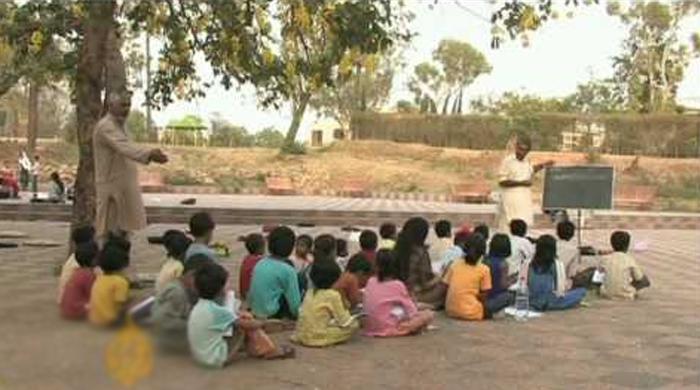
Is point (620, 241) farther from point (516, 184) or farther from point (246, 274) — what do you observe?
point (246, 274)

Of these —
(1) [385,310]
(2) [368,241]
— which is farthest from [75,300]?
(2) [368,241]

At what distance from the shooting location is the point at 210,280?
3830 mm

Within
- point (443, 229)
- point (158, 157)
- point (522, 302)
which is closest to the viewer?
point (158, 157)

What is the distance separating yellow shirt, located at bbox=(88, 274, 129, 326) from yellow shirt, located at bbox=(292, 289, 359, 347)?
3.42m

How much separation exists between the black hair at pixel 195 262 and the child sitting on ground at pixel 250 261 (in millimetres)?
1234

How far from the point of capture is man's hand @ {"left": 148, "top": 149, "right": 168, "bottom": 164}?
5.71 metres

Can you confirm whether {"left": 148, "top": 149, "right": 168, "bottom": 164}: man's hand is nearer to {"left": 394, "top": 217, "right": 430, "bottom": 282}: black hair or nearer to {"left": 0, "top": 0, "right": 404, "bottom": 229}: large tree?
{"left": 0, "top": 0, "right": 404, "bottom": 229}: large tree

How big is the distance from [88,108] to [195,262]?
14.5ft

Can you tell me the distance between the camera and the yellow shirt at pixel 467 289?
22.2 ft

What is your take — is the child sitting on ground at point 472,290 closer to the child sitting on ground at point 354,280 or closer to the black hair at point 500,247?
the black hair at point 500,247

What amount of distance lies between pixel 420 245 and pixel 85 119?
3446 millimetres

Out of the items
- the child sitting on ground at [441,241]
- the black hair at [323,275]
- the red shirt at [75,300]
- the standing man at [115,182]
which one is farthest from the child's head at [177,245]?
the red shirt at [75,300]

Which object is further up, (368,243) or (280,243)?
(280,243)

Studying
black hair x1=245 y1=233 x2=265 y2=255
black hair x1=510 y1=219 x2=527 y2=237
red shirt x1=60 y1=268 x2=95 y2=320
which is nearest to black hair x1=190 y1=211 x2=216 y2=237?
black hair x1=245 y1=233 x2=265 y2=255
